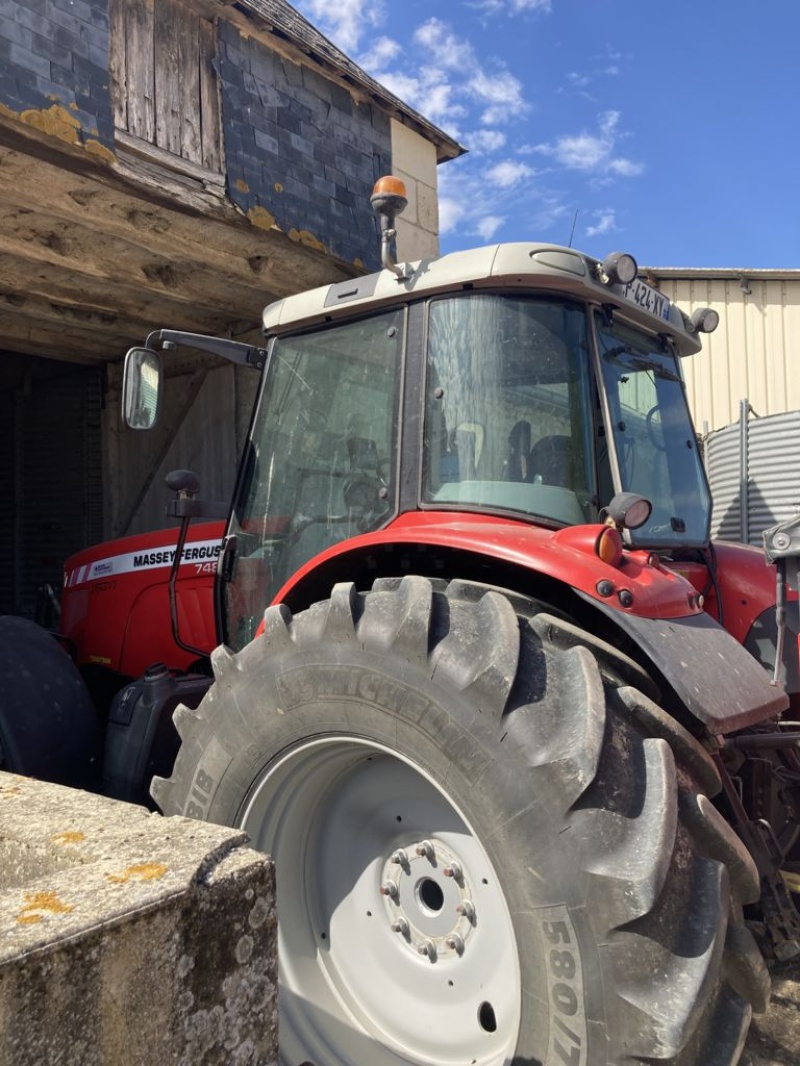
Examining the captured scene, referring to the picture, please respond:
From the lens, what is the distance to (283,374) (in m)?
3.25

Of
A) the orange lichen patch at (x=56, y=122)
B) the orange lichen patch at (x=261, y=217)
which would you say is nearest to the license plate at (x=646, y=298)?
the orange lichen patch at (x=56, y=122)

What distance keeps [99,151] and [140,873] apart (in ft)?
18.1

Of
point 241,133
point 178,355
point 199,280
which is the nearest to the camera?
point 241,133

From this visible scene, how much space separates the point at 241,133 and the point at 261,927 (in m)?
6.59

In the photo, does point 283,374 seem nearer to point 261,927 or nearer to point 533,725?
point 533,725

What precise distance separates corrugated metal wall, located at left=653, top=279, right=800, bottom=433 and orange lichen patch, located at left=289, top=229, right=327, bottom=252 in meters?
4.27

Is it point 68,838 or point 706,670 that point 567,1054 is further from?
point 68,838

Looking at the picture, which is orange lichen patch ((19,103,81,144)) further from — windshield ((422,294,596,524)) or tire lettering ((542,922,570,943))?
tire lettering ((542,922,570,943))

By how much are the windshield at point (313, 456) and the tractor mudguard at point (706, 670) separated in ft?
3.24

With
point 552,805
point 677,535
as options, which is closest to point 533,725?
point 552,805

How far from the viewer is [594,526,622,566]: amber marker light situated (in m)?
2.15

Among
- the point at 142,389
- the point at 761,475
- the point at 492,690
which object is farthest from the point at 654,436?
the point at 761,475

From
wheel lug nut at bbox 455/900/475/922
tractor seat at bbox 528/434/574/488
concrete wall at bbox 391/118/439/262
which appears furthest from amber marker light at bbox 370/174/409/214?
concrete wall at bbox 391/118/439/262

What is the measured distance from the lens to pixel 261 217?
6.84 m
